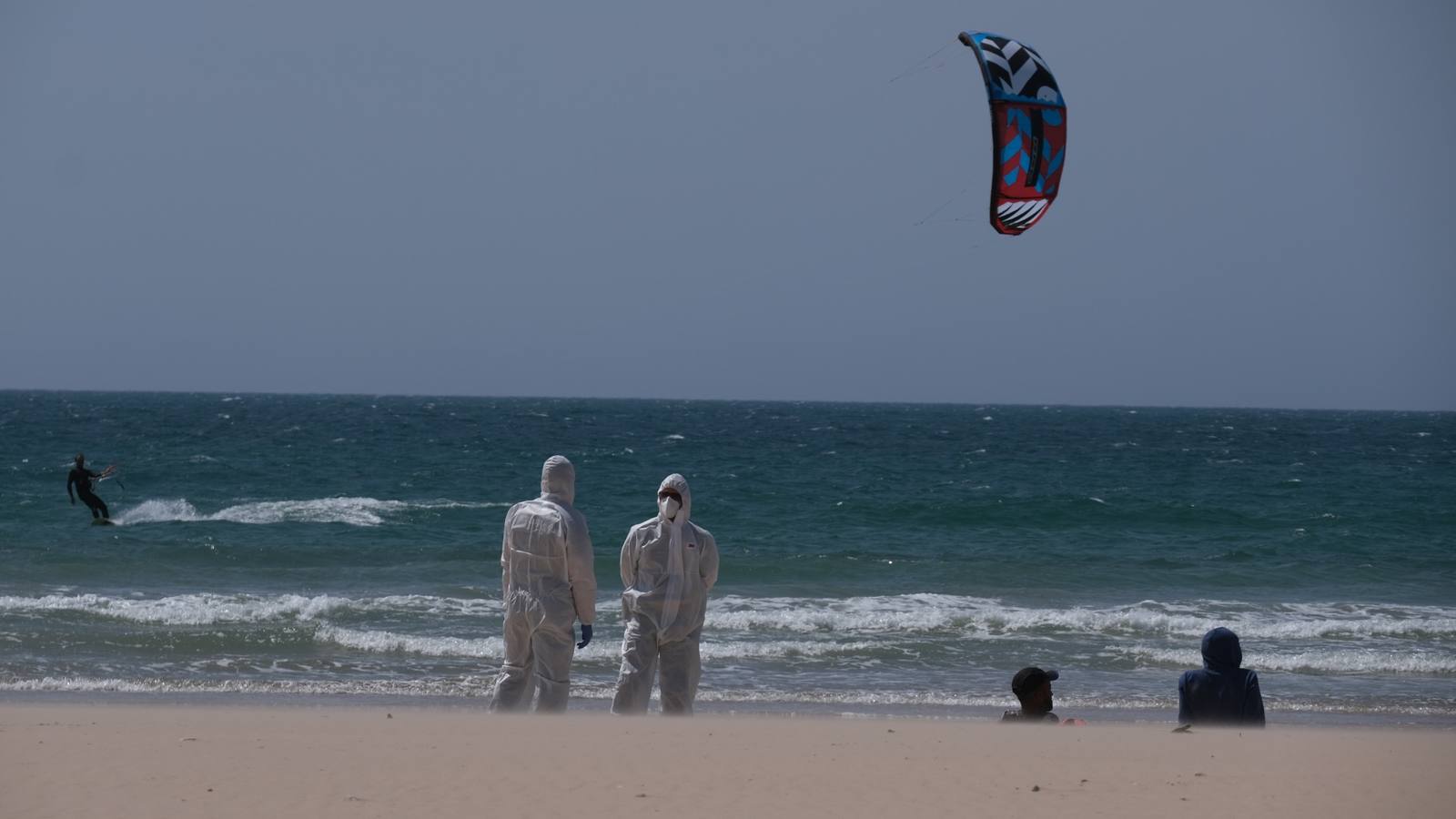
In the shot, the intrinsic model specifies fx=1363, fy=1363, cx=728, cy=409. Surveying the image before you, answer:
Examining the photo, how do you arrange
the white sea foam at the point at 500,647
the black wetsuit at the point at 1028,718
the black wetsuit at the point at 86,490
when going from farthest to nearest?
the black wetsuit at the point at 86,490
the white sea foam at the point at 500,647
the black wetsuit at the point at 1028,718

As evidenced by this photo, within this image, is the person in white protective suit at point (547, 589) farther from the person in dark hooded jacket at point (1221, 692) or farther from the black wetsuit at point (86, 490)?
the black wetsuit at point (86, 490)

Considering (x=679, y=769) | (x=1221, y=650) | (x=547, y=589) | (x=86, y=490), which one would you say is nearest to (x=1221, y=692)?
(x=1221, y=650)

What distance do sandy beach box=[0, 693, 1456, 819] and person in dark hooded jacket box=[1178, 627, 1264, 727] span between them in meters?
0.10

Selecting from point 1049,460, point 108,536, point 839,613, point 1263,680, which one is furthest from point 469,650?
point 1049,460

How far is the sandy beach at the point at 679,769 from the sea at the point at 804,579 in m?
2.35

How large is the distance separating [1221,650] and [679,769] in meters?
2.43

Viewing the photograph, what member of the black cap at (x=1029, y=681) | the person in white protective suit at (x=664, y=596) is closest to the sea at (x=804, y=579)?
the person in white protective suit at (x=664, y=596)

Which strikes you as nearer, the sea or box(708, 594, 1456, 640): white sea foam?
the sea

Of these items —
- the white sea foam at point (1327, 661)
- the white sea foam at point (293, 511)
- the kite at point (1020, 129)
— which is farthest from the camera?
the white sea foam at point (293, 511)

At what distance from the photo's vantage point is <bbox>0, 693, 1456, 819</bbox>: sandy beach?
16.5 feet

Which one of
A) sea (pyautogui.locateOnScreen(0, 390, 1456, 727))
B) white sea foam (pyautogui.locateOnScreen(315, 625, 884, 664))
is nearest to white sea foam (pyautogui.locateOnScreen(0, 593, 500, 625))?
sea (pyautogui.locateOnScreen(0, 390, 1456, 727))

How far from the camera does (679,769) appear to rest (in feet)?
18.5

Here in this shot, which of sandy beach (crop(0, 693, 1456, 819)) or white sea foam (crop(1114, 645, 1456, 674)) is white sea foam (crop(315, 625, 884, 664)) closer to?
white sea foam (crop(1114, 645, 1456, 674))

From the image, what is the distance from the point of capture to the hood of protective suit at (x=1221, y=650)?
19.4 ft
